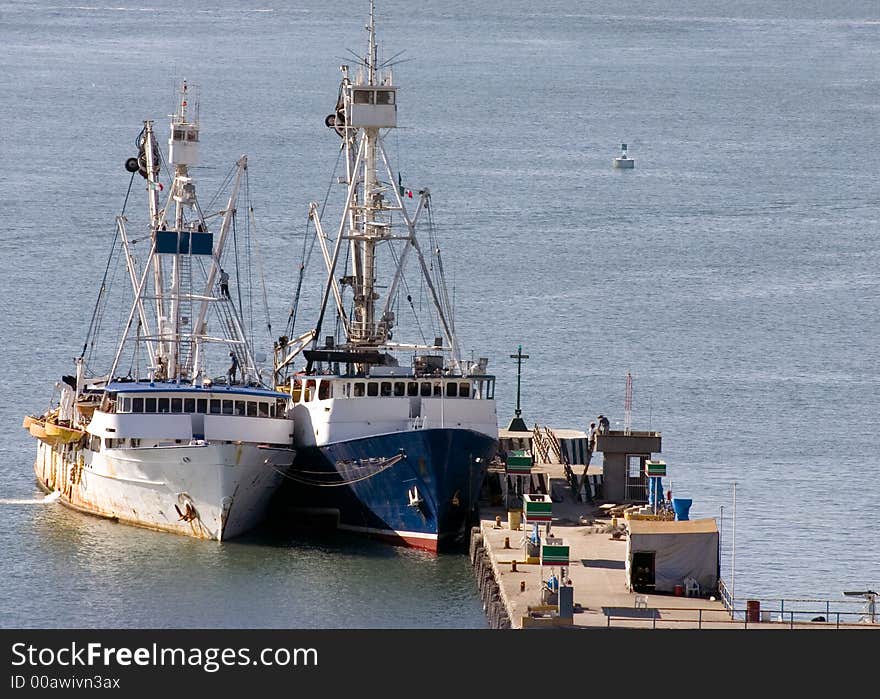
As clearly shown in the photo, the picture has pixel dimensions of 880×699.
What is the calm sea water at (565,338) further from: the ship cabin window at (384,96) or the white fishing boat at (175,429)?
the ship cabin window at (384,96)

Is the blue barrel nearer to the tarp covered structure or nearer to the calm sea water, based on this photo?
the calm sea water

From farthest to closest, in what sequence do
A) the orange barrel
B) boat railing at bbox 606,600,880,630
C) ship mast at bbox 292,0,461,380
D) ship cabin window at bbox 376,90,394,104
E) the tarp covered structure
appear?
ship cabin window at bbox 376,90,394,104 < ship mast at bbox 292,0,461,380 < the tarp covered structure < the orange barrel < boat railing at bbox 606,600,880,630

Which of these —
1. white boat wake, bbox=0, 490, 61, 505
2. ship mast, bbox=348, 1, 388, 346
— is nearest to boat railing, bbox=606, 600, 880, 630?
ship mast, bbox=348, 1, 388, 346

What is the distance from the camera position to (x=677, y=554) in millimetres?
67500

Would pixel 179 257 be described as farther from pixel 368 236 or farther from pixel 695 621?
pixel 695 621

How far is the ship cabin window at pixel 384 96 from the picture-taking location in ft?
286

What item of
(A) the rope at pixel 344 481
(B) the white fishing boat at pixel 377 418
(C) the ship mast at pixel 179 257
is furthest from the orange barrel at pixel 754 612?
(C) the ship mast at pixel 179 257

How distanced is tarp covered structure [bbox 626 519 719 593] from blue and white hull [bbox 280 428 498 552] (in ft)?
45.3

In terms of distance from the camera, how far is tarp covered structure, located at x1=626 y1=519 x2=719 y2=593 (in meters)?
67.4

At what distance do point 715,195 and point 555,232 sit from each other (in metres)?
24.2

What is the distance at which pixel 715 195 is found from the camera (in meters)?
179

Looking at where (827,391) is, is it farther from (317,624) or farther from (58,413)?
(317,624)

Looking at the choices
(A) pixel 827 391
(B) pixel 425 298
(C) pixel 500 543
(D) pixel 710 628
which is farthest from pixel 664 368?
(D) pixel 710 628
